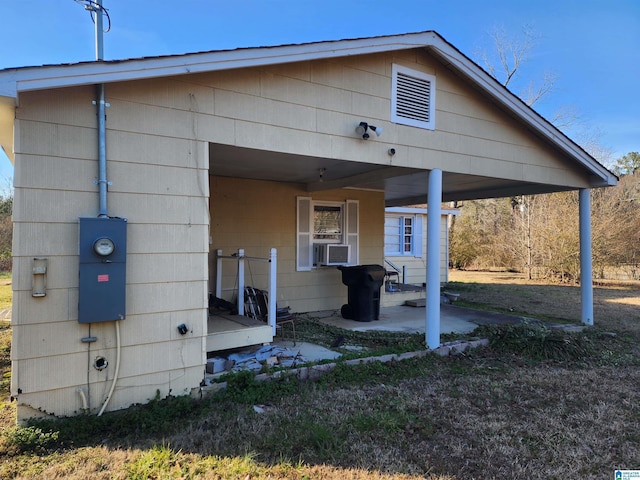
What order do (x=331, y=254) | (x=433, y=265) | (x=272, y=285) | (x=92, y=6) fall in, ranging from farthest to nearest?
(x=331, y=254)
(x=433, y=265)
(x=92, y=6)
(x=272, y=285)

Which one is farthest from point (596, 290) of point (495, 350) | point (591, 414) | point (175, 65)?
point (175, 65)

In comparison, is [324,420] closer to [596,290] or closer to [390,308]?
[390,308]

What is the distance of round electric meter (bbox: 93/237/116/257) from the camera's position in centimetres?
315

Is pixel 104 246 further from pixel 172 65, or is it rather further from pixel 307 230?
pixel 307 230

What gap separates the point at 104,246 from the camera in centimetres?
317

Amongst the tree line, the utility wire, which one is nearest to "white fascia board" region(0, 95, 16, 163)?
the utility wire

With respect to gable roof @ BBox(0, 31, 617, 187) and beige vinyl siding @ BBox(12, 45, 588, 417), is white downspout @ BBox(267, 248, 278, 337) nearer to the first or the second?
beige vinyl siding @ BBox(12, 45, 588, 417)

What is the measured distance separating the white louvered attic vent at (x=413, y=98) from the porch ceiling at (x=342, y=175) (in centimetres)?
63

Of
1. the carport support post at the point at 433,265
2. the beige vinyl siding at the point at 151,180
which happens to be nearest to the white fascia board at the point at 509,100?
the beige vinyl siding at the point at 151,180

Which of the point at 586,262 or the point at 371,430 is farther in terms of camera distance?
the point at 586,262

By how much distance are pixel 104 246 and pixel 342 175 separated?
3844 mm

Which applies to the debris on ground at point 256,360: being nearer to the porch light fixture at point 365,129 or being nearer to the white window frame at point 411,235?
the porch light fixture at point 365,129

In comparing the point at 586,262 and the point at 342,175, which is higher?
the point at 342,175

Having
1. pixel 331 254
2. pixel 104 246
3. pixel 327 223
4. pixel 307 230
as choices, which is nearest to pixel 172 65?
pixel 104 246
